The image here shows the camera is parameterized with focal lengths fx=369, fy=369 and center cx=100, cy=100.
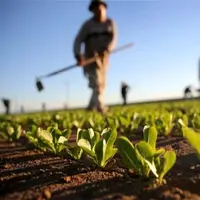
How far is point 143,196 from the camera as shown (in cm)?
147

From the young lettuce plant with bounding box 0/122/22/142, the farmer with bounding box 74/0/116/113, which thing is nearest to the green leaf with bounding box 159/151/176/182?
the young lettuce plant with bounding box 0/122/22/142

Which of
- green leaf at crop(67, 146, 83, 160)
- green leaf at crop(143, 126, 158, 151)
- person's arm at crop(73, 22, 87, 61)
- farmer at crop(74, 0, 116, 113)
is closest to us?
green leaf at crop(143, 126, 158, 151)

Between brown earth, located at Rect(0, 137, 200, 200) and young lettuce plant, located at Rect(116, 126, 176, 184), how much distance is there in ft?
0.20

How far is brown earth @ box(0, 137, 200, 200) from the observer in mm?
1494

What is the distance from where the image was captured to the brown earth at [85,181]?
1494 millimetres

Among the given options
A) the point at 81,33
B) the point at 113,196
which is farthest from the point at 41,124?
the point at 113,196

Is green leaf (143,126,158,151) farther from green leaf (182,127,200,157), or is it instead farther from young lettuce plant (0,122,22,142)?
young lettuce plant (0,122,22,142)

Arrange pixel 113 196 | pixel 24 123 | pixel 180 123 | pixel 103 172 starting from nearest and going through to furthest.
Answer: pixel 113 196, pixel 103 172, pixel 180 123, pixel 24 123

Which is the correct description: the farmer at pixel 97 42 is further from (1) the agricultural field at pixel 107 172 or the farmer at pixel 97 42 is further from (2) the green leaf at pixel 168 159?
(2) the green leaf at pixel 168 159

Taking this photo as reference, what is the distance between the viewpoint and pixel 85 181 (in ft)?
5.77

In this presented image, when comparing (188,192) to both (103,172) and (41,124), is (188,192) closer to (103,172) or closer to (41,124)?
(103,172)

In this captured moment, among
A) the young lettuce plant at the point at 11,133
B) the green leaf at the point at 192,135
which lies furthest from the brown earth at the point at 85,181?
the young lettuce plant at the point at 11,133

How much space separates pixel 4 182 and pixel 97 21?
7214mm

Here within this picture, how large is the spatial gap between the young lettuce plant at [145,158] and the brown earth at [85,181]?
0.06 meters
